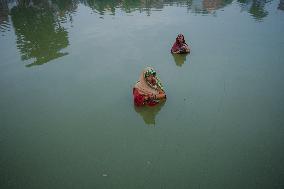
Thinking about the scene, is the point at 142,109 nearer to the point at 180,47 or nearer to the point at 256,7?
the point at 180,47

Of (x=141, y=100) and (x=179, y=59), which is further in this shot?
(x=179, y=59)

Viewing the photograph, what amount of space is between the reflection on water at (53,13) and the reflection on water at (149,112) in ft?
11.9

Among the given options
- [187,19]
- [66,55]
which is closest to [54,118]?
[66,55]

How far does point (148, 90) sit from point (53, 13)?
16.5 m

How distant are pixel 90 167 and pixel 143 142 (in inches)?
60.1

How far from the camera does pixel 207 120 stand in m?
7.36

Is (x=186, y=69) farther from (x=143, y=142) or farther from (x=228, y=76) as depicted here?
(x=143, y=142)

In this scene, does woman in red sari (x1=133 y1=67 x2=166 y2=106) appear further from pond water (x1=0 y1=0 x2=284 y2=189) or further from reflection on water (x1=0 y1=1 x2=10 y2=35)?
reflection on water (x1=0 y1=1 x2=10 y2=35)

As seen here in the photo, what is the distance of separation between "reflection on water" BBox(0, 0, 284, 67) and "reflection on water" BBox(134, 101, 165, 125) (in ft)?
A: 11.9

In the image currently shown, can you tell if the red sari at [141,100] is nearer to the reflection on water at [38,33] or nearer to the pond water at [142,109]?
the pond water at [142,109]

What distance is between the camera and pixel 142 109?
26.1ft

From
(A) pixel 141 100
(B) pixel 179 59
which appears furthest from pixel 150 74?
(B) pixel 179 59

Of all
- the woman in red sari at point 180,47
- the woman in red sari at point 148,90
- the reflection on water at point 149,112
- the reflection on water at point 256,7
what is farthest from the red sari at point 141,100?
the reflection on water at point 256,7

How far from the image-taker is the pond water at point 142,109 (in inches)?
230
